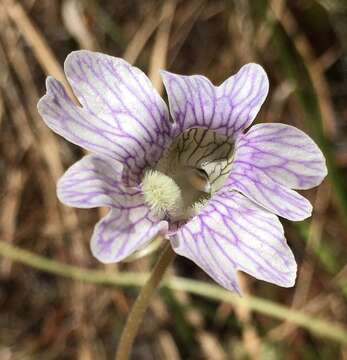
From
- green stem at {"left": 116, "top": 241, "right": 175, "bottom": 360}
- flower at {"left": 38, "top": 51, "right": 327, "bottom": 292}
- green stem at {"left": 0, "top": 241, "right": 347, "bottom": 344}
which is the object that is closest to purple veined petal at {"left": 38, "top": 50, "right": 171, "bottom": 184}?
flower at {"left": 38, "top": 51, "right": 327, "bottom": 292}

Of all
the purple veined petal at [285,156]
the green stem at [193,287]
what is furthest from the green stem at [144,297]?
the green stem at [193,287]

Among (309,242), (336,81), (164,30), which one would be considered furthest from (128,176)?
(336,81)

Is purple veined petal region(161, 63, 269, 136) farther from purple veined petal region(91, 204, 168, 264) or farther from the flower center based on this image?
purple veined petal region(91, 204, 168, 264)

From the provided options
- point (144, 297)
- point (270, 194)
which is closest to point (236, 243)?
point (270, 194)

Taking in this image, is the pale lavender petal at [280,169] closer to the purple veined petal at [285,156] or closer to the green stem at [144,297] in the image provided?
the purple veined petal at [285,156]

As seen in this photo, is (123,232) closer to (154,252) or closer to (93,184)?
(93,184)
